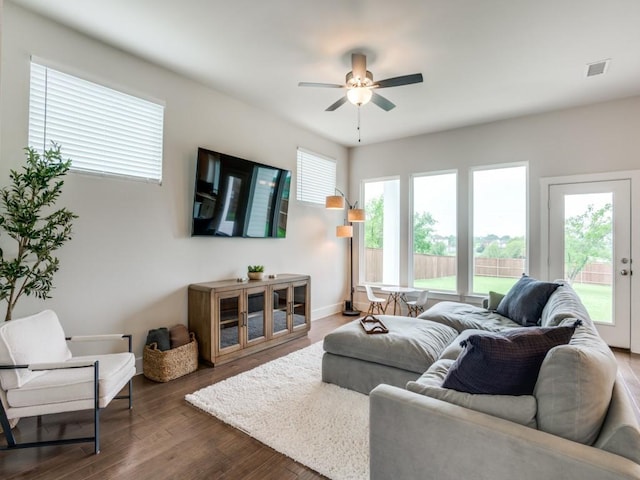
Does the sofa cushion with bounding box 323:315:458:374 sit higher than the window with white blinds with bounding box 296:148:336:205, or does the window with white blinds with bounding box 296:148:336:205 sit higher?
the window with white blinds with bounding box 296:148:336:205

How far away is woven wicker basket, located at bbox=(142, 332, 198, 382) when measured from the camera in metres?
3.10

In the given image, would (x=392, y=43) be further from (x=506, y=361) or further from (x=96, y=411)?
(x=96, y=411)

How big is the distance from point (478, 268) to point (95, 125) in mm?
5218

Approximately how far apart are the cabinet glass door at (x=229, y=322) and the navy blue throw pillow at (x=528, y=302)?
295cm

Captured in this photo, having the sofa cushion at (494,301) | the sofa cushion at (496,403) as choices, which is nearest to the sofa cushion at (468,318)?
the sofa cushion at (494,301)

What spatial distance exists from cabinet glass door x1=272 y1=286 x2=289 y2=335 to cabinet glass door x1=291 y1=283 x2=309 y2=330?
0.49 feet

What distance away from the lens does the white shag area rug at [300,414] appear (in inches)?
80.2

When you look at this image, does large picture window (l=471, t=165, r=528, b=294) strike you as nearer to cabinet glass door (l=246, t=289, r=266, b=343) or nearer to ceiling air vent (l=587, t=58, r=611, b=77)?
ceiling air vent (l=587, t=58, r=611, b=77)

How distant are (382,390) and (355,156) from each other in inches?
212

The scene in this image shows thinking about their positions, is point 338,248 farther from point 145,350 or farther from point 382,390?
point 382,390

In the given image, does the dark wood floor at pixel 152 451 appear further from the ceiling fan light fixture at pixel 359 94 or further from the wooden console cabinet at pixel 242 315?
the ceiling fan light fixture at pixel 359 94

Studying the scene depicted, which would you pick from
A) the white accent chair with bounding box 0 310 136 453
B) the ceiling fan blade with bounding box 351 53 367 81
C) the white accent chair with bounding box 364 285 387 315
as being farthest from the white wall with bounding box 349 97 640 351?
the white accent chair with bounding box 0 310 136 453

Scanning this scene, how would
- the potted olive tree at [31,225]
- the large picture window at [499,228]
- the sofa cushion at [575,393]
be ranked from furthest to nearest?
the large picture window at [499,228] → the potted olive tree at [31,225] → the sofa cushion at [575,393]

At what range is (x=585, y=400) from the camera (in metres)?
1.22
